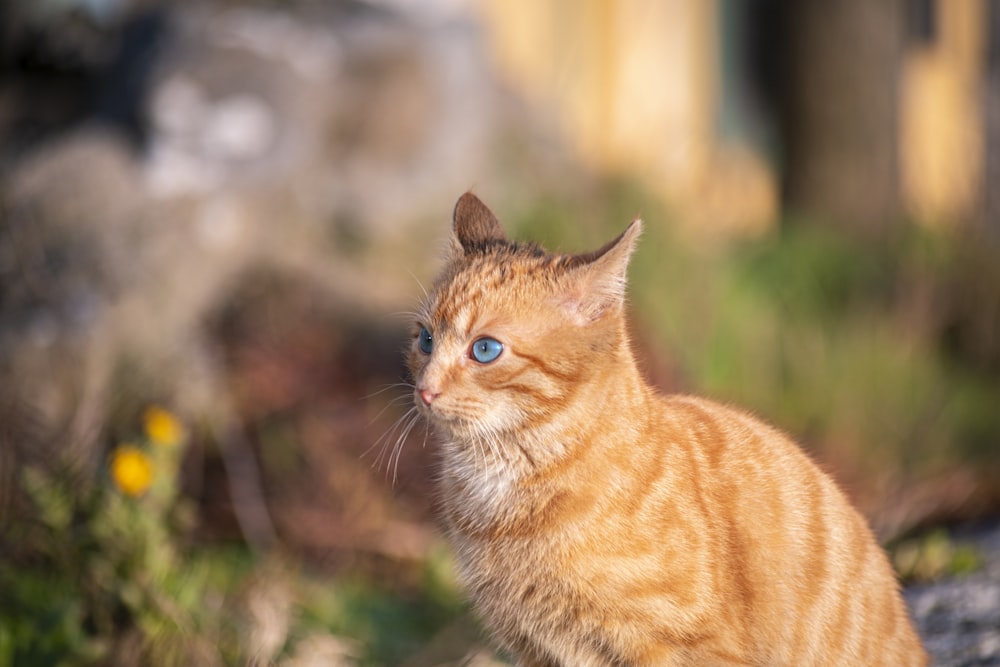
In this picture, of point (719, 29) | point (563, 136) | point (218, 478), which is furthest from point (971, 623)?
point (719, 29)

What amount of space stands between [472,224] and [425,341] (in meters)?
0.37

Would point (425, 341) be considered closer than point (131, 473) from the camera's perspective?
Yes

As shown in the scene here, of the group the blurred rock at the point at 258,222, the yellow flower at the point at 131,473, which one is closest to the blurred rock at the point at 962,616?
the blurred rock at the point at 258,222

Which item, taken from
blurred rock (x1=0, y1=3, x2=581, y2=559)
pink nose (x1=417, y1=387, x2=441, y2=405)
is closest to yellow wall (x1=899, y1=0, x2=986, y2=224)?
blurred rock (x1=0, y1=3, x2=581, y2=559)

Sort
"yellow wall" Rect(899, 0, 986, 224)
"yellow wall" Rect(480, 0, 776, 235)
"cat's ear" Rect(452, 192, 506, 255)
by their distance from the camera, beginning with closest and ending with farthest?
1. "cat's ear" Rect(452, 192, 506, 255)
2. "yellow wall" Rect(899, 0, 986, 224)
3. "yellow wall" Rect(480, 0, 776, 235)

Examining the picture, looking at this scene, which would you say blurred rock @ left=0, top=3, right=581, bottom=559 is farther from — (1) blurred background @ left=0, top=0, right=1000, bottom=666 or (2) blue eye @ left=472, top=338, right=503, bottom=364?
(2) blue eye @ left=472, top=338, right=503, bottom=364

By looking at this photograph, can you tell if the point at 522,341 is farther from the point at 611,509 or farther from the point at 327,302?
the point at 327,302

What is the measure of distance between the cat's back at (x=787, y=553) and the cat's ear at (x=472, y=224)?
1.99ft

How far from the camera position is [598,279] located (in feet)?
7.62

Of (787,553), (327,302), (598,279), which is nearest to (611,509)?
(787,553)

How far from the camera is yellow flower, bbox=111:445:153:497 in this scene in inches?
122

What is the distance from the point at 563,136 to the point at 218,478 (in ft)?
10.8

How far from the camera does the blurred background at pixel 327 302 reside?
3.46m

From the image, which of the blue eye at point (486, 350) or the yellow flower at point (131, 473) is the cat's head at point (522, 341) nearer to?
the blue eye at point (486, 350)
